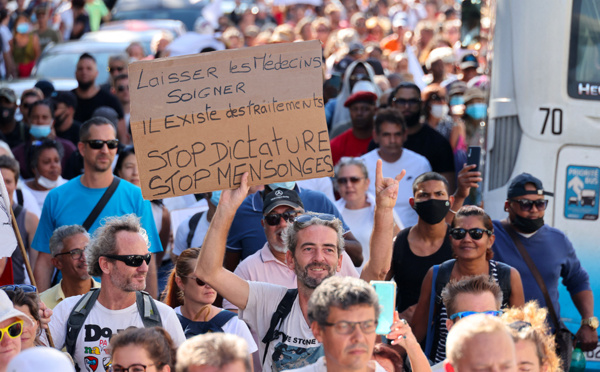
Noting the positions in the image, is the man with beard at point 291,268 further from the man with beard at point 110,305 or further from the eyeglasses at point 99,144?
the eyeglasses at point 99,144

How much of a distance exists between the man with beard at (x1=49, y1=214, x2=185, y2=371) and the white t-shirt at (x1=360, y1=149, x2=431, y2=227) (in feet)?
12.2

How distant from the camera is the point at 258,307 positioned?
5422 millimetres

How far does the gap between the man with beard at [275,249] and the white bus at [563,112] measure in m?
2.22

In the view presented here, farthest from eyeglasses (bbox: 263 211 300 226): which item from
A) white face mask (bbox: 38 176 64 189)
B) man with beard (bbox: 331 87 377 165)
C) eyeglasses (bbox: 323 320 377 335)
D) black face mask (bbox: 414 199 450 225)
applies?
man with beard (bbox: 331 87 377 165)

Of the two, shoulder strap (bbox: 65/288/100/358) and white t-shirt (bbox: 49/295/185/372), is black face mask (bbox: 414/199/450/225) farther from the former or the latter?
shoulder strap (bbox: 65/288/100/358)

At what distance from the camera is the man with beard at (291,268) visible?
5219mm

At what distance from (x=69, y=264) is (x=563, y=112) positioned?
12.3 ft

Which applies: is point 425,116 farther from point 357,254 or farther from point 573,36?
point 357,254

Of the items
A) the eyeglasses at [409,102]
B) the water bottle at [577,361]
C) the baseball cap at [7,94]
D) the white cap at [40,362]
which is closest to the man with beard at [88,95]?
the baseball cap at [7,94]

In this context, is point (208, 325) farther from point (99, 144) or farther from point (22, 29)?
point (22, 29)

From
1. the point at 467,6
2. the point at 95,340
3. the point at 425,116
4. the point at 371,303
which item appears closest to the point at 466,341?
the point at 371,303

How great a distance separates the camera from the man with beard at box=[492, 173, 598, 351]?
7.18 m

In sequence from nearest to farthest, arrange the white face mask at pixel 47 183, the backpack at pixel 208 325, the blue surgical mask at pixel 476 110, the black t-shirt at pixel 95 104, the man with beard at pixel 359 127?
the backpack at pixel 208 325, the white face mask at pixel 47 183, the man with beard at pixel 359 127, the blue surgical mask at pixel 476 110, the black t-shirt at pixel 95 104

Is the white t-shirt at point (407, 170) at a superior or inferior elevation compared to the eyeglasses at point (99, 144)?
inferior
